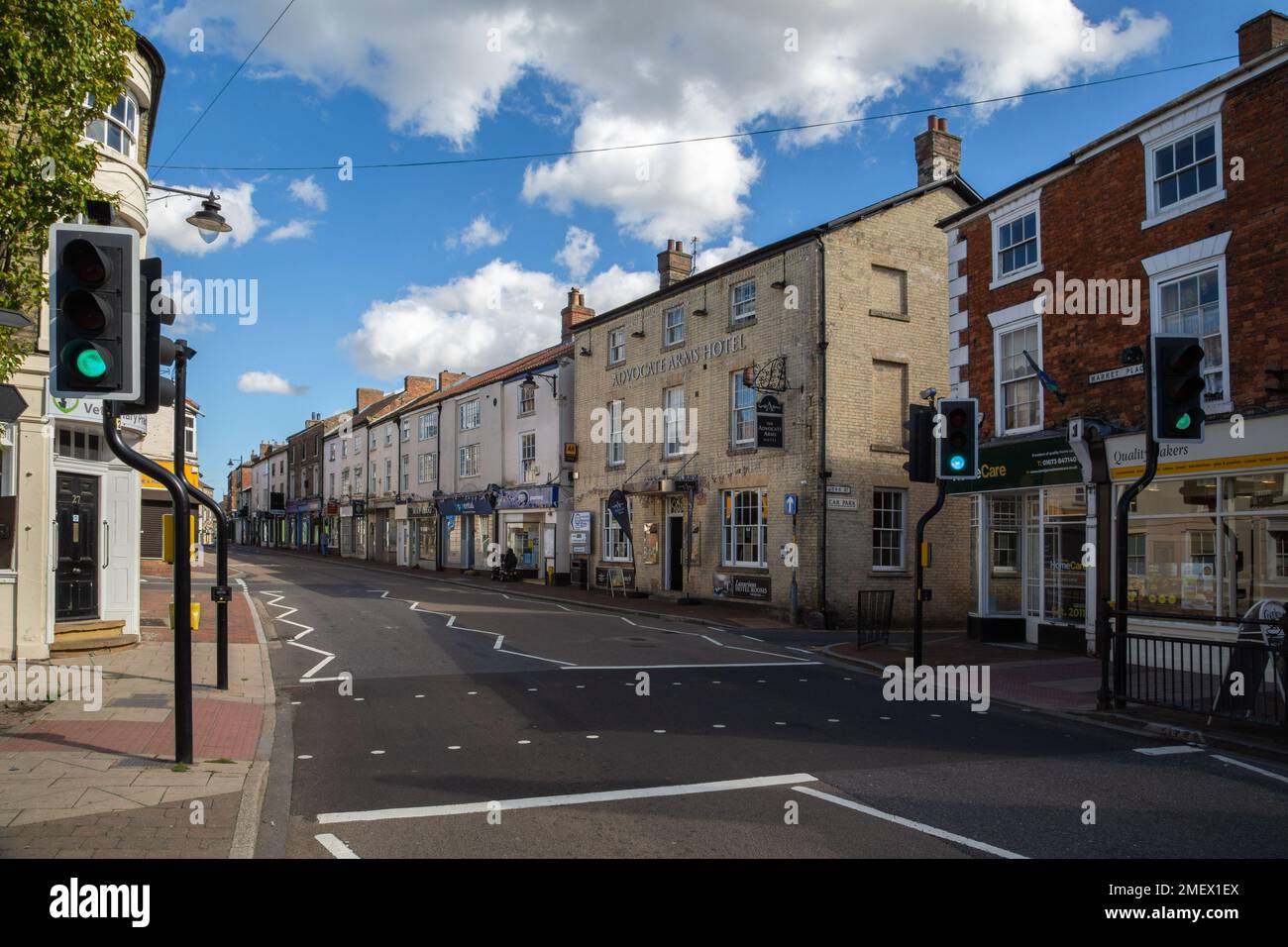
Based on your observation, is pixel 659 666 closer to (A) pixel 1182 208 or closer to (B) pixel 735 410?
(A) pixel 1182 208

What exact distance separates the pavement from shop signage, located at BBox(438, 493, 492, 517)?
2620 centimetres

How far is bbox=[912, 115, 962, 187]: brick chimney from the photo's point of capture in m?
24.4

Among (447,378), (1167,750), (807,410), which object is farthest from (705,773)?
(447,378)

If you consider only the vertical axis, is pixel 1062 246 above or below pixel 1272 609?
above

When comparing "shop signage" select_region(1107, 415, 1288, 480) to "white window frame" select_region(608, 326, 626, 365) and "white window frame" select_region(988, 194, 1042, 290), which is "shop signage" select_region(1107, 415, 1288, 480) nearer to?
"white window frame" select_region(988, 194, 1042, 290)

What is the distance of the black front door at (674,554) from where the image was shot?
2683 cm

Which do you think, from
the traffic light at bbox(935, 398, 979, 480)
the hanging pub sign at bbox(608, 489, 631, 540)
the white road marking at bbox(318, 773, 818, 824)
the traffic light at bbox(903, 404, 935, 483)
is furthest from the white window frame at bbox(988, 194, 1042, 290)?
the hanging pub sign at bbox(608, 489, 631, 540)

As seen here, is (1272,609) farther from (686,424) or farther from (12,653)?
(686,424)

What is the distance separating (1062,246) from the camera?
52.2 ft

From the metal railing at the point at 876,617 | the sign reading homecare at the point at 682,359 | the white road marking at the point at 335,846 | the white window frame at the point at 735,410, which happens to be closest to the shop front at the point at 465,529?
the sign reading homecare at the point at 682,359

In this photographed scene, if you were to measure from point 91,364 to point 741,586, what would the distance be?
1875 centimetres

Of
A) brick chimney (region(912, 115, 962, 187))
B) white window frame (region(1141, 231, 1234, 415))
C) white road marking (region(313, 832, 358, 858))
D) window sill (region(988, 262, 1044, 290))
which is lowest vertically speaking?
white road marking (region(313, 832, 358, 858))
